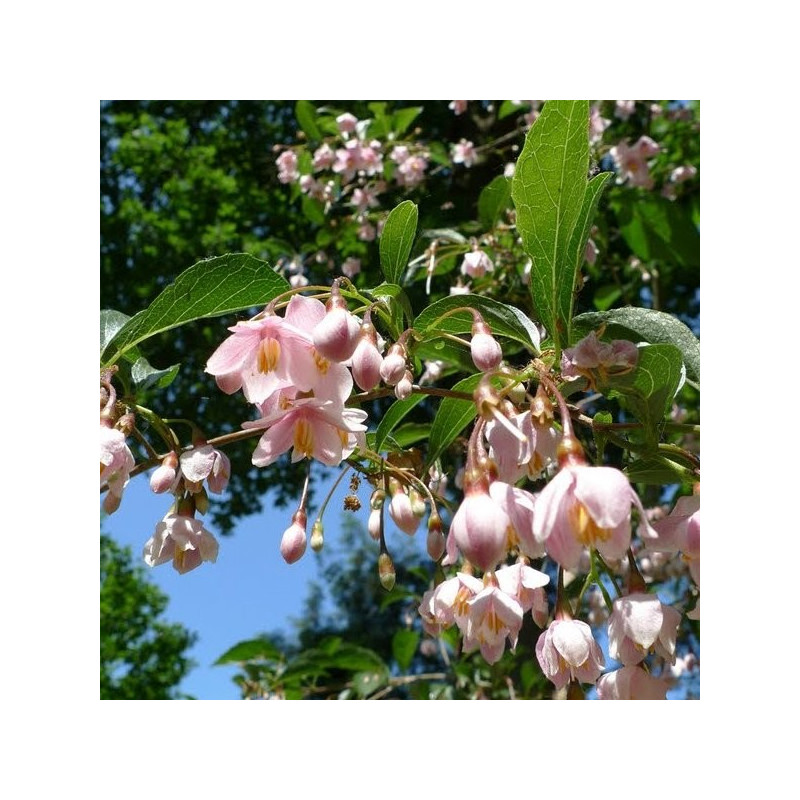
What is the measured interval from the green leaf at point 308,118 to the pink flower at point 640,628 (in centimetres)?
208

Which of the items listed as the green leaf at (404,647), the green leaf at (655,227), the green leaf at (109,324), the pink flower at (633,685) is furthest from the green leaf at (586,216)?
the green leaf at (404,647)

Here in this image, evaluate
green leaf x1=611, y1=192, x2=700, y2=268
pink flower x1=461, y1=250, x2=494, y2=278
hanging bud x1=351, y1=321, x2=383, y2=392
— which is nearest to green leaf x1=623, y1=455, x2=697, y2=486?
hanging bud x1=351, y1=321, x2=383, y2=392

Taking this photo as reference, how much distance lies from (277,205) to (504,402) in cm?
254

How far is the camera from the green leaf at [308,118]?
245 cm

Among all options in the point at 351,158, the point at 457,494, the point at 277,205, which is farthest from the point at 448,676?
the point at 277,205

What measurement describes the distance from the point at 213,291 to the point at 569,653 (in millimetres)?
473

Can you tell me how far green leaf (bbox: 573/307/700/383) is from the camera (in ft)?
2.43

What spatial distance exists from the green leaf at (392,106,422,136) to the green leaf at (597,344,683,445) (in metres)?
1.83

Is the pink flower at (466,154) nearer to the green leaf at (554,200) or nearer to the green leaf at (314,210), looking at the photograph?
the green leaf at (314,210)

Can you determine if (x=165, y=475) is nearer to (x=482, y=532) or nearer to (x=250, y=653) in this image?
(x=482, y=532)

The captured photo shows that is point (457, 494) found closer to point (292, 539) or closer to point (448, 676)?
point (448, 676)

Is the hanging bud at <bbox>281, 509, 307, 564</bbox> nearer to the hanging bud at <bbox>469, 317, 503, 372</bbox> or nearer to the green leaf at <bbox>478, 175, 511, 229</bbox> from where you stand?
the hanging bud at <bbox>469, 317, 503, 372</bbox>

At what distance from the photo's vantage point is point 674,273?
2.48 metres

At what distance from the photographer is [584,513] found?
566 mm
